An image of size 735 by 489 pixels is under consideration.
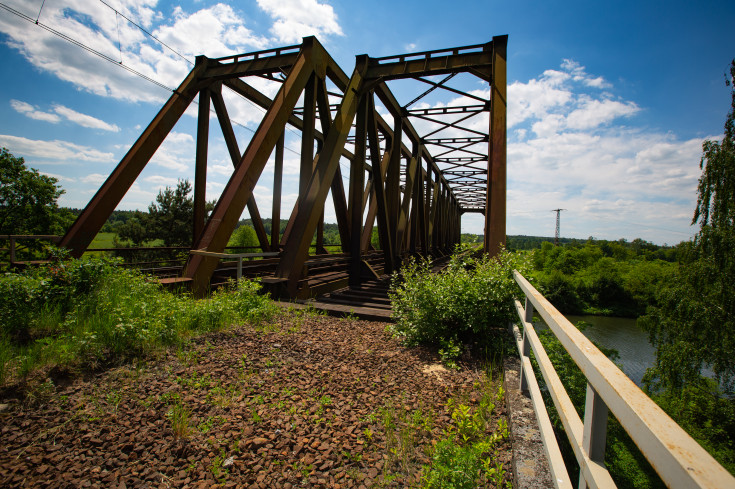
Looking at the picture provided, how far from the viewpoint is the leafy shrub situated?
366 centimetres

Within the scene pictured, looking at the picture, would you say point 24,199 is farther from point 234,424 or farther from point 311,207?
point 234,424

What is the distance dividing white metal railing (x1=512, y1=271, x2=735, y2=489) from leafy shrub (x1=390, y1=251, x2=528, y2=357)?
1767 mm

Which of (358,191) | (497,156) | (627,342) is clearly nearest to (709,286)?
(497,156)

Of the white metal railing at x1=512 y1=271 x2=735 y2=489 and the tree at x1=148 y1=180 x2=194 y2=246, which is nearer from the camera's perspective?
the white metal railing at x1=512 y1=271 x2=735 y2=489

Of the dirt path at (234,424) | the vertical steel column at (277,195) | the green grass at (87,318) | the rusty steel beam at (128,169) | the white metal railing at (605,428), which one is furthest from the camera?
the vertical steel column at (277,195)

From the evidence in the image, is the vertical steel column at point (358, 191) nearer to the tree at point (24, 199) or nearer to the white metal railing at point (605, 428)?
the white metal railing at point (605, 428)

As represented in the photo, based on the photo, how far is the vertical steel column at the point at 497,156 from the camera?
636 centimetres

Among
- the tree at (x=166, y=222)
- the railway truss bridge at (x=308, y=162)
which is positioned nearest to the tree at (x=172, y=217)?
the tree at (x=166, y=222)

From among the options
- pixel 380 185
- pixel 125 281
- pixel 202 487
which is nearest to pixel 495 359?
pixel 202 487

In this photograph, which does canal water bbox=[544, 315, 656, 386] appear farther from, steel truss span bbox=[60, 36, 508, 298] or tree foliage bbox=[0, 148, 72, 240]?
tree foliage bbox=[0, 148, 72, 240]

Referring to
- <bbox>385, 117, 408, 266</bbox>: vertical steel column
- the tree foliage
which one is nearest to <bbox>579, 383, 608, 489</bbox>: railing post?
<bbox>385, 117, 408, 266</bbox>: vertical steel column

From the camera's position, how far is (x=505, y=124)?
664 cm

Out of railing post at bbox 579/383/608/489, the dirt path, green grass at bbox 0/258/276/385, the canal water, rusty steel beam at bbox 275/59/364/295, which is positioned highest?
rusty steel beam at bbox 275/59/364/295

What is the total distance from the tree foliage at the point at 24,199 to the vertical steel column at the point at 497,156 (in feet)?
86.5
